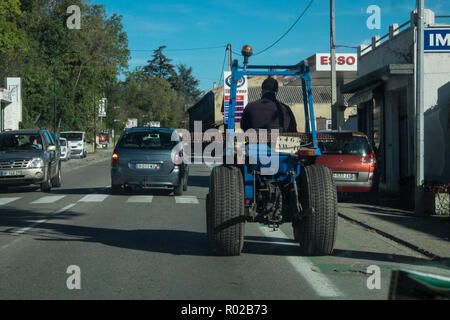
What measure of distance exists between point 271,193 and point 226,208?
64cm

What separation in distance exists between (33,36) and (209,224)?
61.1 meters

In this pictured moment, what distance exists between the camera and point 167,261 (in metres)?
7.59

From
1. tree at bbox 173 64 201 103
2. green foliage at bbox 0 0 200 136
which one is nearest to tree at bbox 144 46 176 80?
tree at bbox 173 64 201 103

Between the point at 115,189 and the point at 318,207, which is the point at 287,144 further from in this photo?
the point at 115,189

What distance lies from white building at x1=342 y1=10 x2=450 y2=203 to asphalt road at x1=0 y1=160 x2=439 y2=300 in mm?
5754

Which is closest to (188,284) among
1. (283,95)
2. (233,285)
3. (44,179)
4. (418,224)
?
(233,285)

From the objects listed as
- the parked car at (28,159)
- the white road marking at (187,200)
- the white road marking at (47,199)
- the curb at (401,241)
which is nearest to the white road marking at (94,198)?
the white road marking at (47,199)

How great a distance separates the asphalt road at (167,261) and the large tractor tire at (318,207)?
10.6 inches

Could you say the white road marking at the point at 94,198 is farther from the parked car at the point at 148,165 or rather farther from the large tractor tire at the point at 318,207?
the large tractor tire at the point at 318,207

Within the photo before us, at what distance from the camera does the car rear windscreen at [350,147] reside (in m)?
15.3

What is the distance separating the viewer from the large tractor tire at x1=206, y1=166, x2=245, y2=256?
24.5ft

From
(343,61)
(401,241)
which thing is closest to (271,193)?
(401,241)

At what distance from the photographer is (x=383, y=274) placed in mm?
6922
